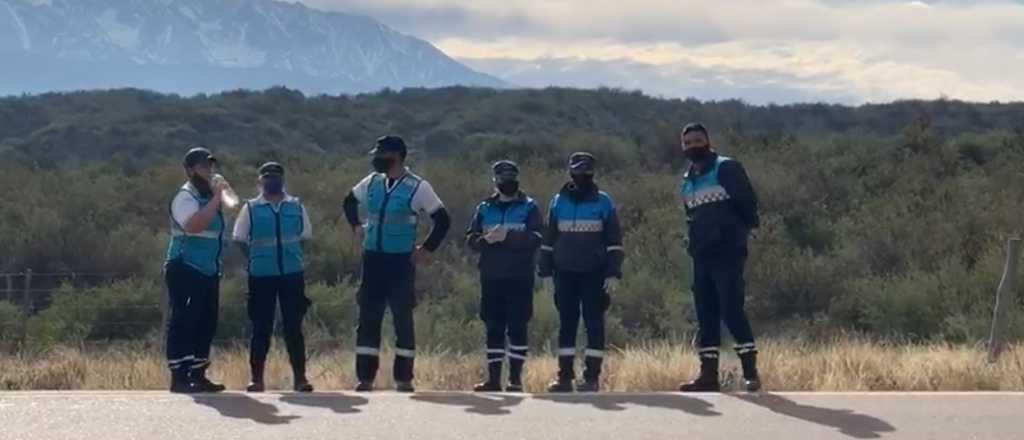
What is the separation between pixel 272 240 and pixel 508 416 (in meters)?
2.34

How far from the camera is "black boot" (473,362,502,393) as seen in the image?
10.9 m

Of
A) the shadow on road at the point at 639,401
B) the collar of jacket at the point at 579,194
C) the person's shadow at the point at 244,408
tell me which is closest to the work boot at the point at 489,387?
the shadow on road at the point at 639,401

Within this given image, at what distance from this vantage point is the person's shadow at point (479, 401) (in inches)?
387

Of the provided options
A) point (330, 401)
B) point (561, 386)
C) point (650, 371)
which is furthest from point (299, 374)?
point (650, 371)

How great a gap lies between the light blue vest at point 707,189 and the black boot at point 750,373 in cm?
110

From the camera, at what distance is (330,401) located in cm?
1018

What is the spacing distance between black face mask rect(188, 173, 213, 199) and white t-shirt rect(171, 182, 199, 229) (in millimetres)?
52

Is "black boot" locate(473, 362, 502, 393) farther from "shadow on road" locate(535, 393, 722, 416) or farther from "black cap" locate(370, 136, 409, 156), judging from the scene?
"black cap" locate(370, 136, 409, 156)

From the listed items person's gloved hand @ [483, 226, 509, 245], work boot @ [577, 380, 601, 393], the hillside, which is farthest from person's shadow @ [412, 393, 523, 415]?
the hillside

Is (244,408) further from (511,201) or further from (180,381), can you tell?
(511,201)

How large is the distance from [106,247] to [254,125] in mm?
34668

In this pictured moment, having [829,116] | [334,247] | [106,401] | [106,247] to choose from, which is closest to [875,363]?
[106,401]

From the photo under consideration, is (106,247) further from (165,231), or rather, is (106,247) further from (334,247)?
(334,247)

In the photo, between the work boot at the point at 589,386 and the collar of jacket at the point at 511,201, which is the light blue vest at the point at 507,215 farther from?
the work boot at the point at 589,386
